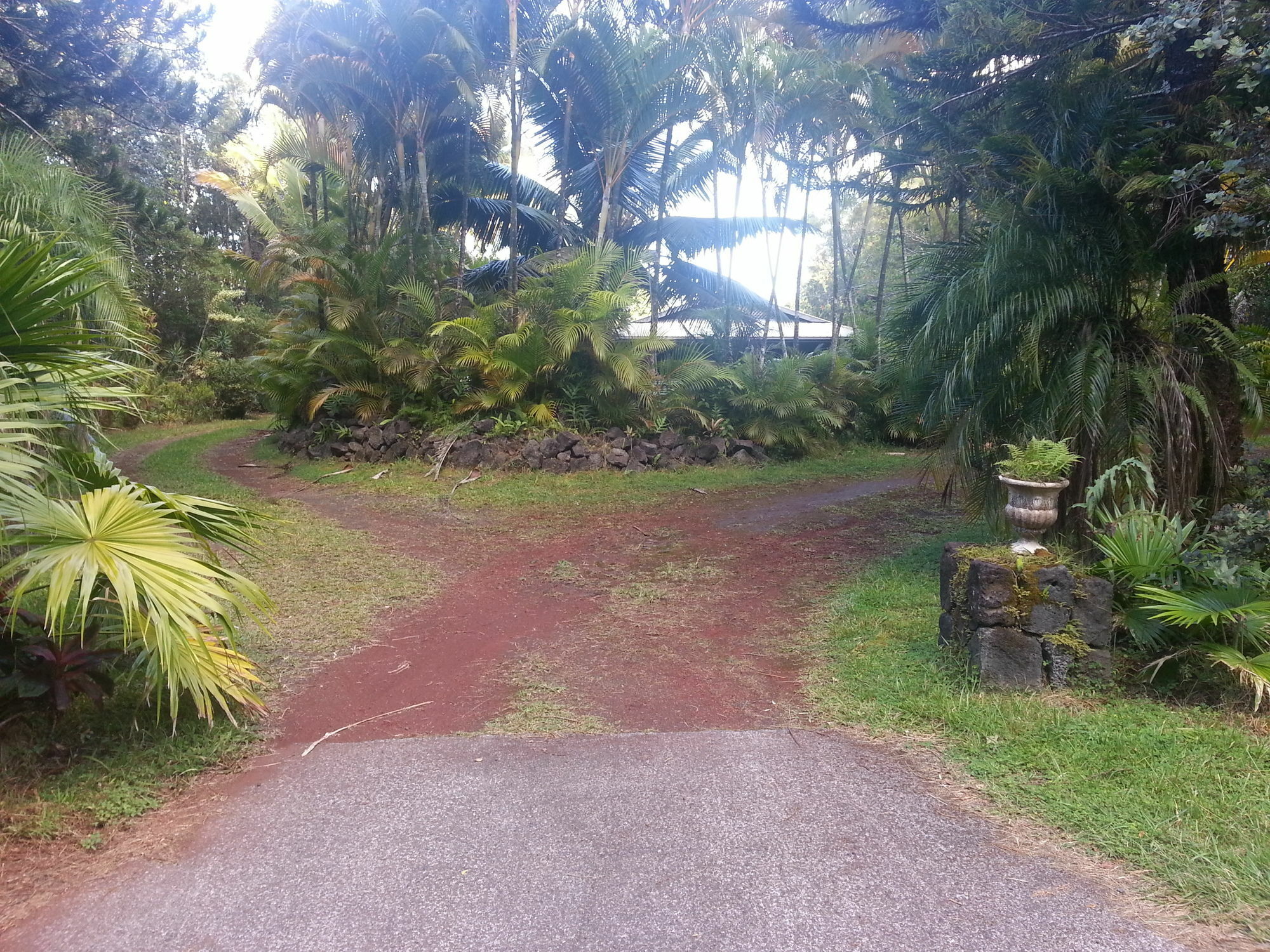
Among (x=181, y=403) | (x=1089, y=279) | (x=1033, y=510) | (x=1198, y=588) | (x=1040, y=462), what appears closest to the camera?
(x=1198, y=588)

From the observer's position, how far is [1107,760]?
397 centimetres

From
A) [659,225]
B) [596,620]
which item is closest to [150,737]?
[596,620]

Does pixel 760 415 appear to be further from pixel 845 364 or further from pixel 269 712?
pixel 269 712

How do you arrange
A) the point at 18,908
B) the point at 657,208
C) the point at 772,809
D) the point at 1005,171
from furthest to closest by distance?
the point at 657,208 < the point at 1005,171 < the point at 772,809 < the point at 18,908

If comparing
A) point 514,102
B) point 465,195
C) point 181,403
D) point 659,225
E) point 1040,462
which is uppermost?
point 514,102

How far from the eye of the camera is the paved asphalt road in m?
2.86

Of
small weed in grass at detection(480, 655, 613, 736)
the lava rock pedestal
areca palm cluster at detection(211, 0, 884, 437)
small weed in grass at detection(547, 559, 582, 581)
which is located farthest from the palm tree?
the lava rock pedestal

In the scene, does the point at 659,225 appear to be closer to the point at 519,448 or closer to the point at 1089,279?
the point at 519,448

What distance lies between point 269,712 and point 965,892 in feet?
12.1

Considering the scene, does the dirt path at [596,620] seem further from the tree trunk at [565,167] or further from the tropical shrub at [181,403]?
the tropical shrub at [181,403]

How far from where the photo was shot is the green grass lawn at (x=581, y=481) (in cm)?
1245

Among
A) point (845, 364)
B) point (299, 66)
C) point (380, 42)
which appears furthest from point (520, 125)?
point (845, 364)

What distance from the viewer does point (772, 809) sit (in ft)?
12.2

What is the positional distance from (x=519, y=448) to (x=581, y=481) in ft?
4.67
